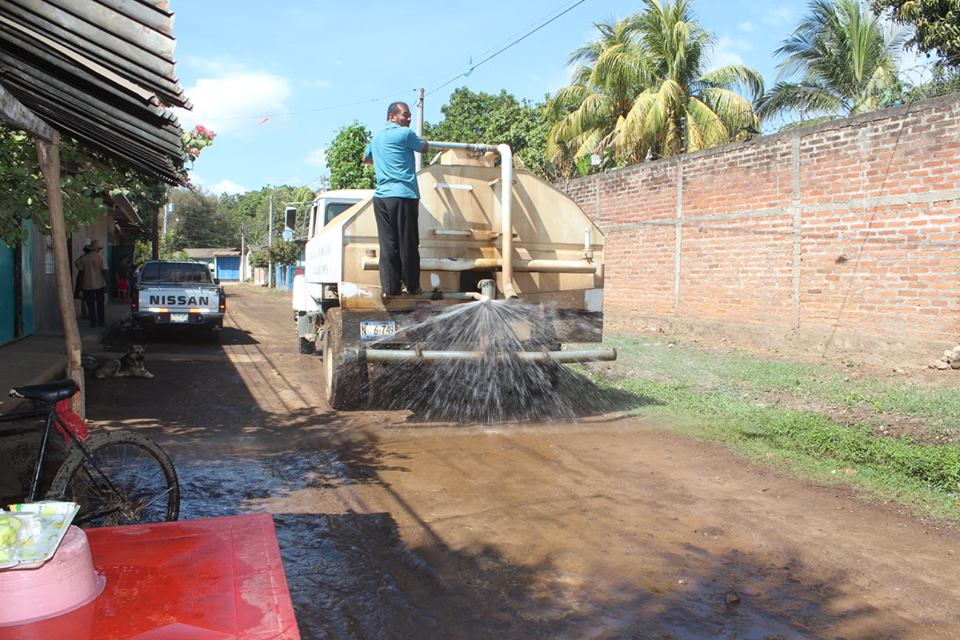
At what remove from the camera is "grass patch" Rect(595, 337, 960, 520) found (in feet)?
18.7

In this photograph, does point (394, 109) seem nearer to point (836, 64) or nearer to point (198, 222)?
point (836, 64)

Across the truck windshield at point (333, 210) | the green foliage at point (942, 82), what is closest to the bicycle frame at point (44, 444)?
the truck windshield at point (333, 210)

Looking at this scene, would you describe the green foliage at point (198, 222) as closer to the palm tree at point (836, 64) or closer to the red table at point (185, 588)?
the palm tree at point (836, 64)

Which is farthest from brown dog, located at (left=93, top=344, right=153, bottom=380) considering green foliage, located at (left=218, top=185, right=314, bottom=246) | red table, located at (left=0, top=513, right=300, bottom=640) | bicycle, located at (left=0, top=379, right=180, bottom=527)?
green foliage, located at (left=218, top=185, right=314, bottom=246)

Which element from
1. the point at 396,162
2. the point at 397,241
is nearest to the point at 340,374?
the point at 397,241

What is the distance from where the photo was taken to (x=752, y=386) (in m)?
9.26

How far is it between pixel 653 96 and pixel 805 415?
1569cm

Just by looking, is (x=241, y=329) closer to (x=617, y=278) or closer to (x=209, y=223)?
(x=617, y=278)

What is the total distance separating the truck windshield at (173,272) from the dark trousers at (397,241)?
A: 10.0m

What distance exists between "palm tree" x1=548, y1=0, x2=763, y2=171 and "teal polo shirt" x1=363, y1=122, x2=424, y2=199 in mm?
15540

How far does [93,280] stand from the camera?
1564 cm

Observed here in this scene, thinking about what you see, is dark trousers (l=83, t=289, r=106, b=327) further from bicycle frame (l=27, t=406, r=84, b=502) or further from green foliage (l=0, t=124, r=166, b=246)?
bicycle frame (l=27, t=406, r=84, b=502)

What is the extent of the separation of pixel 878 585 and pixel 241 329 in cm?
1691

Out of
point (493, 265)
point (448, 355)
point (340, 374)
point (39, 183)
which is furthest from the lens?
point (340, 374)
